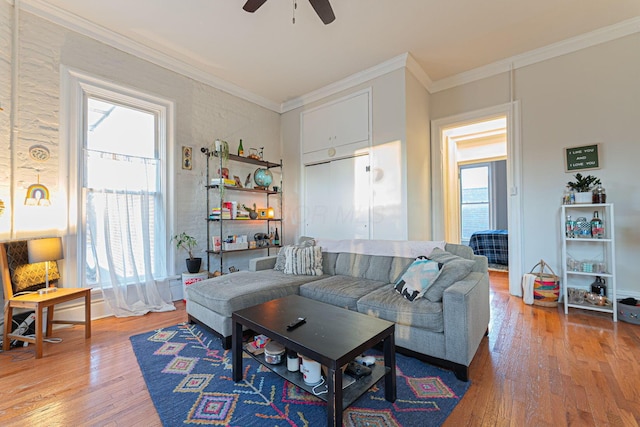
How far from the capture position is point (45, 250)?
7.92ft

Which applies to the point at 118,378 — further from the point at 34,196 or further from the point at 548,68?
the point at 548,68

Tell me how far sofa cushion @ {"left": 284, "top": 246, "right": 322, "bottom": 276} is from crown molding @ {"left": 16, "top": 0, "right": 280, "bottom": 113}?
9.05ft

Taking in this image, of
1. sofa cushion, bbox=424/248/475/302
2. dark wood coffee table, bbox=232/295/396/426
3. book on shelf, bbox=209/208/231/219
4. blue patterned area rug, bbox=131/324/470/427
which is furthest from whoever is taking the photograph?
book on shelf, bbox=209/208/231/219

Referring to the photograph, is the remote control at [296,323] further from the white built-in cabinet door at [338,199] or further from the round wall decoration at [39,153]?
the round wall decoration at [39,153]

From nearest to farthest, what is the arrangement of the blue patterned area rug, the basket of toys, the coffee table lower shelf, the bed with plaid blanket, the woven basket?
the coffee table lower shelf < the blue patterned area rug < the basket of toys < the woven basket < the bed with plaid blanket

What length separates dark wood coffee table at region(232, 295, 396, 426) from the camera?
1.25 metres

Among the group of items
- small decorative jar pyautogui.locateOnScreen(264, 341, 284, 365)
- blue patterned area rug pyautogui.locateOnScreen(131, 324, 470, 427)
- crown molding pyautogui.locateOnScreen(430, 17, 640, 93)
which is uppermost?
crown molding pyautogui.locateOnScreen(430, 17, 640, 93)

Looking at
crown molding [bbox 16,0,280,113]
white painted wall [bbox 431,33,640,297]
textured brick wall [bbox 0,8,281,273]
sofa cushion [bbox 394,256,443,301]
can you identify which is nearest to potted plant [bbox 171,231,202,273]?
textured brick wall [bbox 0,8,281,273]

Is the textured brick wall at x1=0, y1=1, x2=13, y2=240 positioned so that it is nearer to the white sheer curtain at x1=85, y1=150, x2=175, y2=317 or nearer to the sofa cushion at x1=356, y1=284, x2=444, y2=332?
the white sheer curtain at x1=85, y1=150, x2=175, y2=317

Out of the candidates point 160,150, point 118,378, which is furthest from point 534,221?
point 160,150

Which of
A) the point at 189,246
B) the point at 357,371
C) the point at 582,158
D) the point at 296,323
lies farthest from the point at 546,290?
the point at 189,246

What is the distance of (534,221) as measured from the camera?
3.54 m

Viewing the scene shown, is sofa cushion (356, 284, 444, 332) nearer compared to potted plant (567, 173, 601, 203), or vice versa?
sofa cushion (356, 284, 444, 332)

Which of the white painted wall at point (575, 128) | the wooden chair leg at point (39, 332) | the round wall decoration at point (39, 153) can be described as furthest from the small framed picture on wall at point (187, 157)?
the white painted wall at point (575, 128)
